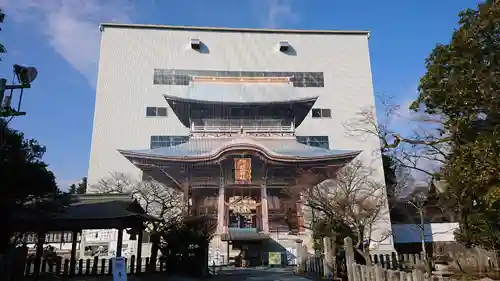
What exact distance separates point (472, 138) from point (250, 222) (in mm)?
20291

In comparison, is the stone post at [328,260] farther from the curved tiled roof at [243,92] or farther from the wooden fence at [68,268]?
the curved tiled roof at [243,92]

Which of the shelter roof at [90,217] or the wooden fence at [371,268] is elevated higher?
the shelter roof at [90,217]

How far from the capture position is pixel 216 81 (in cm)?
3475

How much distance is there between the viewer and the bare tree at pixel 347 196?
1772cm

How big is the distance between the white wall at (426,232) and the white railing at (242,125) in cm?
1164

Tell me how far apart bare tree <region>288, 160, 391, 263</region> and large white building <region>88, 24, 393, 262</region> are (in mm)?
4274

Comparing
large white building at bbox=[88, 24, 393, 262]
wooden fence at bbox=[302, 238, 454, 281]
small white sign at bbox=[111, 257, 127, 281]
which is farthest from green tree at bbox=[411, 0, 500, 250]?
large white building at bbox=[88, 24, 393, 262]

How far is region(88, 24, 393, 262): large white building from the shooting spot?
3300 centimetres

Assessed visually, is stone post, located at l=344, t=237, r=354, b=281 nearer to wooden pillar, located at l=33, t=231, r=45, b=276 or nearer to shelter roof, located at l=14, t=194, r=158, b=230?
shelter roof, located at l=14, t=194, r=158, b=230

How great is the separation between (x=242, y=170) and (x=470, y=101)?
766 inches

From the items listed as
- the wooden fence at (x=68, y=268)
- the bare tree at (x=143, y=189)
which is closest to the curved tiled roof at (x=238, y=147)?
the bare tree at (x=143, y=189)

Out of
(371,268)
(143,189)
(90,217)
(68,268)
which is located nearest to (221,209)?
(143,189)

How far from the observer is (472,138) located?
32.6 ft

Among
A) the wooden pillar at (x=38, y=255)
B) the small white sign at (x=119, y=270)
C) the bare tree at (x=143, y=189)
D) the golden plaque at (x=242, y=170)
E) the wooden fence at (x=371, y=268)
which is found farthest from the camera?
the golden plaque at (x=242, y=170)
